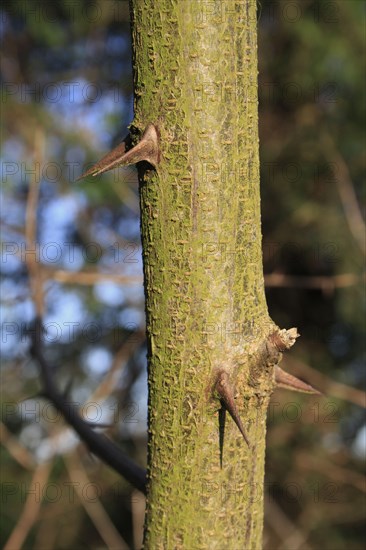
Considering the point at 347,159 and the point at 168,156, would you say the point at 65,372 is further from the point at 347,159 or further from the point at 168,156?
the point at 168,156

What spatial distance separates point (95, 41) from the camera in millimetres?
3400

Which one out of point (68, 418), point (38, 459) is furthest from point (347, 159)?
point (68, 418)

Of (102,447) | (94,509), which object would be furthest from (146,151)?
(94,509)

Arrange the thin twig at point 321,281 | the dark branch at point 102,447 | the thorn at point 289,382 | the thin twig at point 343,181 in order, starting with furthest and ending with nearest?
the thin twig at point 343,181 < the thin twig at point 321,281 < the dark branch at point 102,447 < the thorn at point 289,382

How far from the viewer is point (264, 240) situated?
3289 millimetres

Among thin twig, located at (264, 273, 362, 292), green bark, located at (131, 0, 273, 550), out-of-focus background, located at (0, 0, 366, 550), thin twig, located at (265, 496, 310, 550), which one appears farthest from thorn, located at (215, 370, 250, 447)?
thin twig, located at (265, 496, 310, 550)

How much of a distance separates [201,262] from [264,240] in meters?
2.62

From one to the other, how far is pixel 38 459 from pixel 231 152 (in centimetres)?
284

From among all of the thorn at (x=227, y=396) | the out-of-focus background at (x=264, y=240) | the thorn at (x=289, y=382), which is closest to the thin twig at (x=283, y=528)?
the out-of-focus background at (x=264, y=240)

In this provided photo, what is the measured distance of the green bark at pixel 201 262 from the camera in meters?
0.67

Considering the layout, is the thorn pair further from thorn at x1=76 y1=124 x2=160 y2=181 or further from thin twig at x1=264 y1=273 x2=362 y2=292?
thin twig at x1=264 y1=273 x2=362 y2=292

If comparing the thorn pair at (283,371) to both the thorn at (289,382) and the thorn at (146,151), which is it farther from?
the thorn at (146,151)

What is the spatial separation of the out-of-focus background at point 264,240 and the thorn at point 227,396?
2003 millimetres

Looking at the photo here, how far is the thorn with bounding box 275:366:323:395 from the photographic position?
2.54ft
